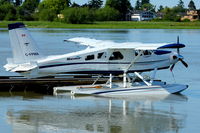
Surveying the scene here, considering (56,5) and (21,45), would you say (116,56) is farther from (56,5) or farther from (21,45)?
(56,5)

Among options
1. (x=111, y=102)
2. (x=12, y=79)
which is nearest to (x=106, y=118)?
(x=111, y=102)

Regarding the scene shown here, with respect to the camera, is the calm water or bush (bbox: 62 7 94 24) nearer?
the calm water

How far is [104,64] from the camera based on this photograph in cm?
2005

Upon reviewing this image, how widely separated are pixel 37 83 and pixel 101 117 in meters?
4.58

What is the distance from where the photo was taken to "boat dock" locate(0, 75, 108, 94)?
20.4 metres

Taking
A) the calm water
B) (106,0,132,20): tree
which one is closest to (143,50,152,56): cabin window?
the calm water

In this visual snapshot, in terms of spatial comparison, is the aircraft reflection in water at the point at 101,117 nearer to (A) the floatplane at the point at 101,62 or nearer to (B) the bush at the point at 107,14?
(A) the floatplane at the point at 101,62

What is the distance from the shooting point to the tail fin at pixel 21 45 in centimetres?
1903

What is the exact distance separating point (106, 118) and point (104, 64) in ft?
12.8

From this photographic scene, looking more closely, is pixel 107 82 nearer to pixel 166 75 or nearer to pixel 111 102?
pixel 111 102

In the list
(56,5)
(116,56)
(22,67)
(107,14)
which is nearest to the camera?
(22,67)

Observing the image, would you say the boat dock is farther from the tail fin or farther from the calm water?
the tail fin

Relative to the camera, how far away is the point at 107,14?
12356 centimetres

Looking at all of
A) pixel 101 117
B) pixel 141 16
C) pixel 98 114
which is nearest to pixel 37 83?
pixel 98 114
